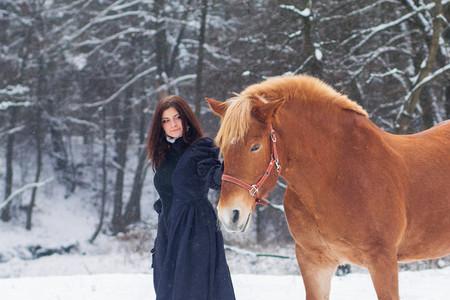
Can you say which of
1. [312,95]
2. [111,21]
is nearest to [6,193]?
[111,21]

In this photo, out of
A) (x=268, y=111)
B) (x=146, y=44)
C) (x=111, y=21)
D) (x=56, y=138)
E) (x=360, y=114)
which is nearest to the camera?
(x=268, y=111)

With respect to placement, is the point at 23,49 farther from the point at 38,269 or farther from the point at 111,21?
the point at 38,269

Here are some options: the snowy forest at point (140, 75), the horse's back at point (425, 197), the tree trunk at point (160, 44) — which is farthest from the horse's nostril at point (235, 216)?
the tree trunk at point (160, 44)

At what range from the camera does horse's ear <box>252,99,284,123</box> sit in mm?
3287

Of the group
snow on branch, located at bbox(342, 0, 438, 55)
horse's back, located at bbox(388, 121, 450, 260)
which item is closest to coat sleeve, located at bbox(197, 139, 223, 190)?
horse's back, located at bbox(388, 121, 450, 260)

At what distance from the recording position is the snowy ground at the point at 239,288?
6.28 metres

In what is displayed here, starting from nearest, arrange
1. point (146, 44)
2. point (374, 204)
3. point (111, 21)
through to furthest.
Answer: point (374, 204) < point (111, 21) < point (146, 44)

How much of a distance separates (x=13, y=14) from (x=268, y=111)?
Result: 67.5 feet

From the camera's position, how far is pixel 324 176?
363 cm

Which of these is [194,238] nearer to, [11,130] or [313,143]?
[313,143]

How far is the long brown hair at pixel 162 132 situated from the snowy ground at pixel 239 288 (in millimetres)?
2733

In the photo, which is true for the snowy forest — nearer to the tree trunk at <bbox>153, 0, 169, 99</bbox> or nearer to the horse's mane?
the tree trunk at <bbox>153, 0, 169, 99</bbox>

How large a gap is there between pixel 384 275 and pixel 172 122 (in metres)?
1.75

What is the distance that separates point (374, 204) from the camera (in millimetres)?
3580
